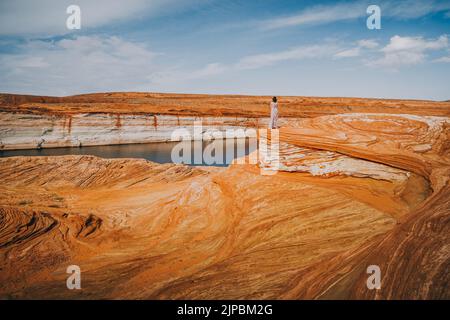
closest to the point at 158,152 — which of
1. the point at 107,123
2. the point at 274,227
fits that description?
the point at 107,123

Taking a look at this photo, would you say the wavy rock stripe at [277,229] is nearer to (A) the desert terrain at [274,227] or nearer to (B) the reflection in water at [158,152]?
(A) the desert terrain at [274,227]

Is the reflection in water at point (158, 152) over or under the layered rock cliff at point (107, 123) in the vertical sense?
under

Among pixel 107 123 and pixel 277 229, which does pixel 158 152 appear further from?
pixel 277 229

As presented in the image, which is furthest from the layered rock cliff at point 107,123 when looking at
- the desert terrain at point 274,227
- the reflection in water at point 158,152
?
the desert terrain at point 274,227

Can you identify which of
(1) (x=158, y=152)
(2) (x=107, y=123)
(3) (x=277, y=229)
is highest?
(2) (x=107, y=123)

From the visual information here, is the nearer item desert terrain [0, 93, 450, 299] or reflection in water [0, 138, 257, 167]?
desert terrain [0, 93, 450, 299]

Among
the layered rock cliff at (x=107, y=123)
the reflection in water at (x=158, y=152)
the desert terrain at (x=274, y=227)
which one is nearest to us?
the desert terrain at (x=274, y=227)

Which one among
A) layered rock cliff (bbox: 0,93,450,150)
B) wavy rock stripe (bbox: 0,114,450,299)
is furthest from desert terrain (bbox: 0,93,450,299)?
layered rock cliff (bbox: 0,93,450,150)

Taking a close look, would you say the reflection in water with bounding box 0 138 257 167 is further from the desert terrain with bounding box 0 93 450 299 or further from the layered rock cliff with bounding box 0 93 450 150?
the desert terrain with bounding box 0 93 450 299
